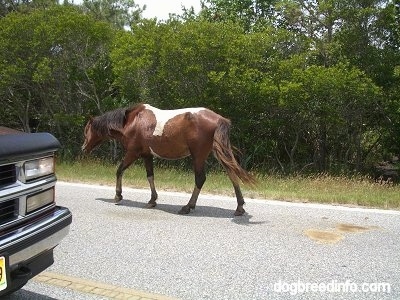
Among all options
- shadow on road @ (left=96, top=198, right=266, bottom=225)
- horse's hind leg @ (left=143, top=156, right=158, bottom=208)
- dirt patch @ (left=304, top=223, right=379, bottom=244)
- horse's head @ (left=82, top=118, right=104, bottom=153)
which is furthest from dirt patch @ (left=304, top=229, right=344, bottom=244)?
horse's head @ (left=82, top=118, right=104, bottom=153)

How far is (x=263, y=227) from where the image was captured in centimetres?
657

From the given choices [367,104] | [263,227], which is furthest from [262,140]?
[263,227]

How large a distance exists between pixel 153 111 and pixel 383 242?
4.45 m

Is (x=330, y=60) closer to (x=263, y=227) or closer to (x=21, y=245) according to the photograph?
(x=263, y=227)

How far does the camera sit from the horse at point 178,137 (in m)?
7.41

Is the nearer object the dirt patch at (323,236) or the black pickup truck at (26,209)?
the black pickup truck at (26,209)

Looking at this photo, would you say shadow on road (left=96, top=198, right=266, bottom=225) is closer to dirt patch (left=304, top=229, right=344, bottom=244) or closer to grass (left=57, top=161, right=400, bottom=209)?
dirt patch (left=304, top=229, right=344, bottom=244)

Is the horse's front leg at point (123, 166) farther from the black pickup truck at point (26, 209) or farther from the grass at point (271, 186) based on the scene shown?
the black pickup truck at point (26, 209)

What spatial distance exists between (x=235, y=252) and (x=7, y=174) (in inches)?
117

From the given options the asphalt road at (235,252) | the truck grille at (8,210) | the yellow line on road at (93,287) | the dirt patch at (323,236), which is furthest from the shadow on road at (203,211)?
the truck grille at (8,210)

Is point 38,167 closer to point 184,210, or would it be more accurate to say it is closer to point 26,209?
point 26,209

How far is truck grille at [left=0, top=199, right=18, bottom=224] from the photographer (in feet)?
10.5

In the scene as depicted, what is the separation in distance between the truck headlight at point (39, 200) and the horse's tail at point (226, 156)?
151 inches

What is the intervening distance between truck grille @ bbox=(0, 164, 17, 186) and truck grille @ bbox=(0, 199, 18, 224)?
0.14 metres
